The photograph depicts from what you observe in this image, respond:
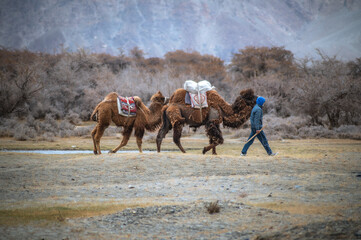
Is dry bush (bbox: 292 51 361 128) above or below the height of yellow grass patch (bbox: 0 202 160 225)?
above

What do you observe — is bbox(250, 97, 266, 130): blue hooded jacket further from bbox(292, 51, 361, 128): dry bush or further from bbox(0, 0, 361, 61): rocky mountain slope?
bbox(0, 0, 361, 61): rocky mountain slope

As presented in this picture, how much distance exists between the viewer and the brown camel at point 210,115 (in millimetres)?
13758

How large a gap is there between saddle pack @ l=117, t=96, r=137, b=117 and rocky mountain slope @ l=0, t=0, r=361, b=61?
125306mm

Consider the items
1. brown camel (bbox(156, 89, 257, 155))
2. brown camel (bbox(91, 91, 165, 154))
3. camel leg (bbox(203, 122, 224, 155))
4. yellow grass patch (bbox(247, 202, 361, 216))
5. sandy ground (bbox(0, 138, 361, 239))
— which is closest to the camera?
sandy ground (bbox(0, 138, 361, 239))

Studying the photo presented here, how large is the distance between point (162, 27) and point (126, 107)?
154 m

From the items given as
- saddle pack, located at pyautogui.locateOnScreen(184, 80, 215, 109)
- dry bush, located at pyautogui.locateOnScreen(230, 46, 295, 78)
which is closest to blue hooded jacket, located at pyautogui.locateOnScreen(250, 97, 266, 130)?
saddle pack, located at pyautogui.locateOnScreen(184, 80, 215, 109)

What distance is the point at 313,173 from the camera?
10852 mm

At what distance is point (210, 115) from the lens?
46.0 ft

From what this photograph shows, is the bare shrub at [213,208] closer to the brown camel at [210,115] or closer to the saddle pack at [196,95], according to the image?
the brown camel at [210,115]

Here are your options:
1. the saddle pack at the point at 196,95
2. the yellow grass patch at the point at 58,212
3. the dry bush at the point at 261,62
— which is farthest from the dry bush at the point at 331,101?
the dry bush at the point at 261,62

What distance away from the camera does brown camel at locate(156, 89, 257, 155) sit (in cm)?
1376

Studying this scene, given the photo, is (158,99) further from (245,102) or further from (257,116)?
(257,116)

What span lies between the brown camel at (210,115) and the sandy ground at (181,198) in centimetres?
135

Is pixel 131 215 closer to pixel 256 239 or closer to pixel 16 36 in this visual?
pixel 256 239
